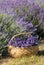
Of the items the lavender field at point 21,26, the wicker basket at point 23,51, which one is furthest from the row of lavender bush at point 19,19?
the wicker basket at point 23,51

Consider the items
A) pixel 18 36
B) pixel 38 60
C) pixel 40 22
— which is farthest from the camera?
pixel 40 22

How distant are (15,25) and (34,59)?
777 millimetres

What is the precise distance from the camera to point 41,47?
5512mm

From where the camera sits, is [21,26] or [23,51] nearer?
[23,51]

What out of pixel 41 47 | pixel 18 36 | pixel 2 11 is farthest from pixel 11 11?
pixel 41 47

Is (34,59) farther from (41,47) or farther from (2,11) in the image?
(2,11)

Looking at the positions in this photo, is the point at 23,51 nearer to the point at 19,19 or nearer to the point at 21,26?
the point at 21,26

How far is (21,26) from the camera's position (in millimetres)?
5207

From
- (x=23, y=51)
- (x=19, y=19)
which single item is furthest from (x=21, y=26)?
→ (x=23, y=51)

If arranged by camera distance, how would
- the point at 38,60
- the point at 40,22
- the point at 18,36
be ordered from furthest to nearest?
the point at 40,22, the point at 18,36, the point at 38,60

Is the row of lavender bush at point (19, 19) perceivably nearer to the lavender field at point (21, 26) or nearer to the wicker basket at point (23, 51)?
the lavender field at point (21, 26)

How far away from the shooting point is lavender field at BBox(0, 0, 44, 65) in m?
5.02

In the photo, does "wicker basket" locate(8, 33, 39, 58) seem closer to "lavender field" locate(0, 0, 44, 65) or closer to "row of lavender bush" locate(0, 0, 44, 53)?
"lavender field" locate(0, 0, 44, 65)

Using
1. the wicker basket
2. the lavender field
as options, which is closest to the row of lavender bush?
the lavender field
